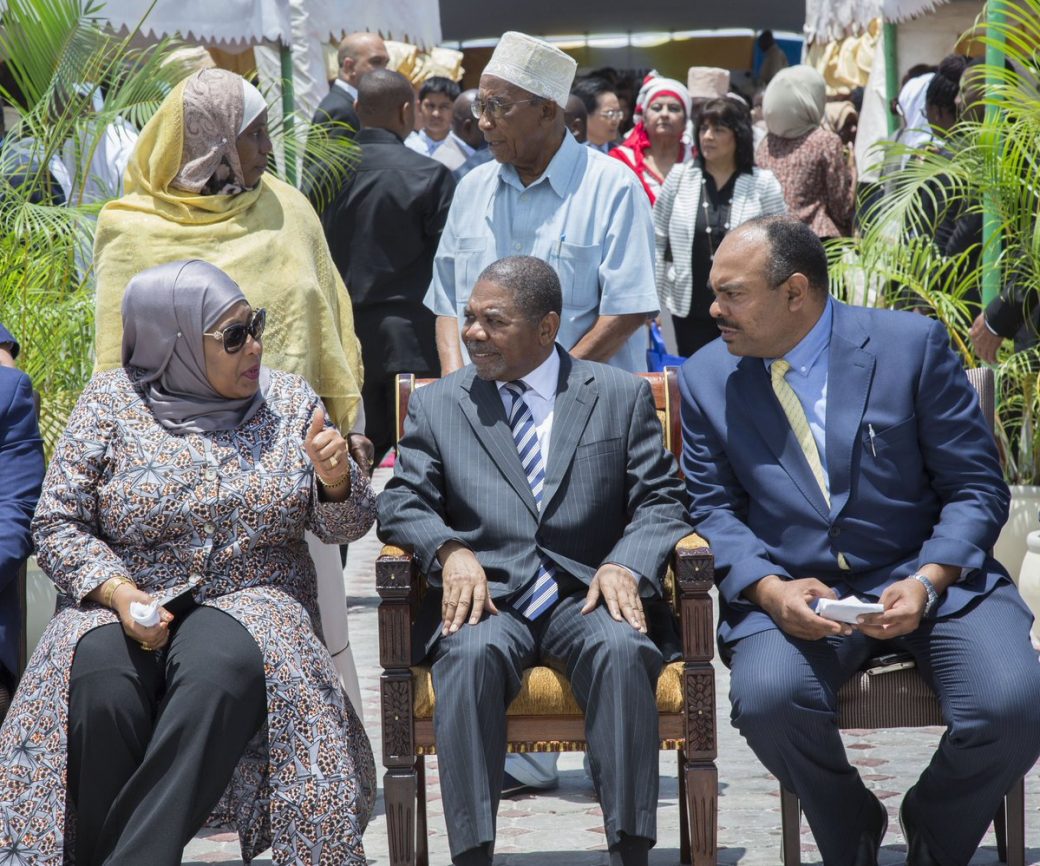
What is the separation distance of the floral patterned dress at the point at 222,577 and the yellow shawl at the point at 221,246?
1.85 feet

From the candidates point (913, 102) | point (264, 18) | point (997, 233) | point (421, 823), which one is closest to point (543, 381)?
point (421, 823)

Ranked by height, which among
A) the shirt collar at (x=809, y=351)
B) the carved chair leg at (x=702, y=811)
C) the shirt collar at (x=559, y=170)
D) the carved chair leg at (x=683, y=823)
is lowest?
the carved chair leg at (x=683, y=823)

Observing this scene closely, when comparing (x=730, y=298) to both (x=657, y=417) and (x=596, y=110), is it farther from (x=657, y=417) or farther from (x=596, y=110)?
(x=596, y=110)

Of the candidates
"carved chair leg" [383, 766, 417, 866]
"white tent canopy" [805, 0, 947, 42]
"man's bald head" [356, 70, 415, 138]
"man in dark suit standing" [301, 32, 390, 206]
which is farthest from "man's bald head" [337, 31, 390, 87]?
"carved chair leg" [383, 766, 417, 866]

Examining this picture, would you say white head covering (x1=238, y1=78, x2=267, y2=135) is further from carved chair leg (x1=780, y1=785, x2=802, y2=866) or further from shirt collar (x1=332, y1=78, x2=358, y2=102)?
shirt collar (x1=332, y1=78, x2=358, y2=102)

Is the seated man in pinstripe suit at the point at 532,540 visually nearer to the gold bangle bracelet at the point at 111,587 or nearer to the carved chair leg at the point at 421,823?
the carved chair leg at the point at 421,823

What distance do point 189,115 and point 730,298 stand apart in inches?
63.8

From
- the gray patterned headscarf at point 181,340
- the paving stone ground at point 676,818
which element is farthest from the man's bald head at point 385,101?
the gray patterned headscarf at point 181,340

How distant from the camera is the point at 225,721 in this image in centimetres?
390

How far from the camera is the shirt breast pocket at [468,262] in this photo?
214 inches

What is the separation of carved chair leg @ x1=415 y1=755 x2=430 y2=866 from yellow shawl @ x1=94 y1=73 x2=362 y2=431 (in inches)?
A: 46.6

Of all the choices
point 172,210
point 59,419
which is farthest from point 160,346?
point 59,419

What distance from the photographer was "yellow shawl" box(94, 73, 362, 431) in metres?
4.81

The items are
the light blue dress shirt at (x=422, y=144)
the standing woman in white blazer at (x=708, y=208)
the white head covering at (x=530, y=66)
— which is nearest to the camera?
the white head covering at (x=530, y=66)
